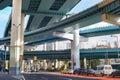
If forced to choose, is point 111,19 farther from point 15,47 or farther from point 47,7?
point 47,7

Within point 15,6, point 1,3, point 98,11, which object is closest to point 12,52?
point 15,6

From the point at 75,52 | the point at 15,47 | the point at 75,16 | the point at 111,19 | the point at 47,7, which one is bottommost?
the point at 15,47

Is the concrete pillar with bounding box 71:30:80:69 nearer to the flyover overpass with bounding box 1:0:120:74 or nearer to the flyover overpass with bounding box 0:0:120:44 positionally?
the flyover overpass with bounding box 1:0:120:74

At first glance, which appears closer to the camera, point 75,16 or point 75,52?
point 75,16

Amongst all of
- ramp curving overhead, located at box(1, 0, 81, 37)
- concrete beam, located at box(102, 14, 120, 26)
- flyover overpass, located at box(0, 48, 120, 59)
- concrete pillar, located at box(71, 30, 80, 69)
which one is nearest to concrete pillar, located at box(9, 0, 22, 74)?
concrete beam, located at box(102, 14, 120, 26)

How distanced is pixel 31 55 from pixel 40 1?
60164 millimetres

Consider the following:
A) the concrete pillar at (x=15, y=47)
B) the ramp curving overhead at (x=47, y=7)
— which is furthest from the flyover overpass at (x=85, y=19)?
the concrete pillar at (x=15, y=47)

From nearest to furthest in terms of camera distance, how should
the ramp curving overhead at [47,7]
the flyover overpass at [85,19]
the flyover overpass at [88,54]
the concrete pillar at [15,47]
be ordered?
the flyover overpass at [85,19] → the concrete pillar at [15,47] → the ramp curving overhead at [47,7] → the flyover overpass at [88,54]

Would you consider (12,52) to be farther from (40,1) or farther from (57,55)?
(57,55)

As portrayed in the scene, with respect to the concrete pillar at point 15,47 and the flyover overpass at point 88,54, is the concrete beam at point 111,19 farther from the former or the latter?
the flyover overpass at point 88,54

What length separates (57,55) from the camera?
146 metres

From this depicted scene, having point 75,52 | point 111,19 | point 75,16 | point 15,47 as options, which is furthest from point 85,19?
point 75,52

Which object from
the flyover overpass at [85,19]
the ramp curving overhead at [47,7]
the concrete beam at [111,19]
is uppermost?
the ramp curving overhead at [47,7]

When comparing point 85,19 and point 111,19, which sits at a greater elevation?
point 85,19
